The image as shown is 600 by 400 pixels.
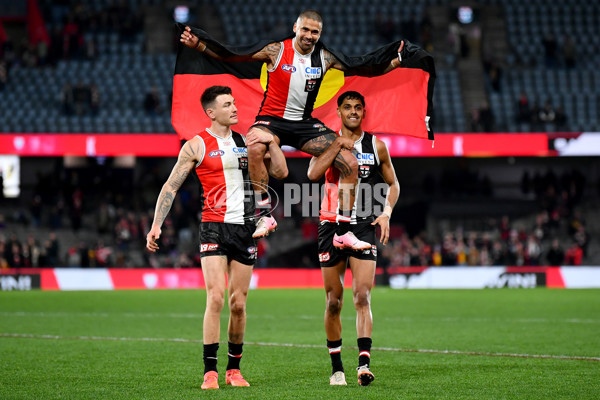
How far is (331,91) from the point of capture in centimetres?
926

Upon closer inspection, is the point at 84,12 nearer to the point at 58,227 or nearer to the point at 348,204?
the point at 58,227

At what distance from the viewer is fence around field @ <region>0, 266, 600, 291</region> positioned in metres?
25.8

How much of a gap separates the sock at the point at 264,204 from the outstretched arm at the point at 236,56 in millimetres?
1277

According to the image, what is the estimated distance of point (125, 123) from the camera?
29219mm

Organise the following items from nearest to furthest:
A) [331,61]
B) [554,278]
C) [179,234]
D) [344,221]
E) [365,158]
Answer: [344,221] < [365,158] < [331,61] < [554,278] < [179,234]

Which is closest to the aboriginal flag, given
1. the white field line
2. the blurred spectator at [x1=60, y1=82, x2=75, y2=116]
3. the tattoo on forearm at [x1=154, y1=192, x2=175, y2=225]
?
the tattoo on forearm at [x1=154, y1=192, x2=175, y2=225]

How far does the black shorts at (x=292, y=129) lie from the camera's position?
8375 mm

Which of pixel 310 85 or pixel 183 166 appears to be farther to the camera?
pixel 310 85

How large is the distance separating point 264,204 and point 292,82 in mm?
1171

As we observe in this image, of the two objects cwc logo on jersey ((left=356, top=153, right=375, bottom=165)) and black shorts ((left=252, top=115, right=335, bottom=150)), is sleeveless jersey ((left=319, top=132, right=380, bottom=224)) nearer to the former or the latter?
cwc logo on jersey ((left=356, top=153, right=375, bottom=165))

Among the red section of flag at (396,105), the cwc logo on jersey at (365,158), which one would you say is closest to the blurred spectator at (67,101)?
the red section of flag at (396,105)

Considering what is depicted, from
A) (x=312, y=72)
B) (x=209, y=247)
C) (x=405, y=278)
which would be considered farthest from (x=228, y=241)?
(x=405, y=278)

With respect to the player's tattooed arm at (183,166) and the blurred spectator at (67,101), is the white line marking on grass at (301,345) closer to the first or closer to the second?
→ the player's tattooed arm at (183,166)

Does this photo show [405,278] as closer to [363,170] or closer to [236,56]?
[363,170]
